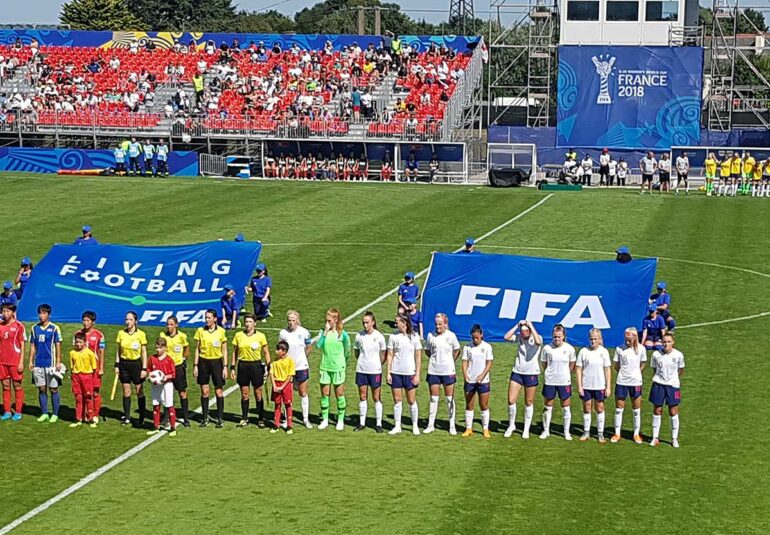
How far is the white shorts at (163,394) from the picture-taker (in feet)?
56.1

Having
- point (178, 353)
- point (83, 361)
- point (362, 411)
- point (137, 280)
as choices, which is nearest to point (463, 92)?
point (137, 280)

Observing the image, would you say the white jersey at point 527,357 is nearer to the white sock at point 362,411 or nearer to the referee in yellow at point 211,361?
the white sock at point 362,411

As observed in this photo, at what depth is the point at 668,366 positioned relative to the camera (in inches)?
658

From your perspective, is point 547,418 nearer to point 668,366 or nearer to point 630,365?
point 630,365

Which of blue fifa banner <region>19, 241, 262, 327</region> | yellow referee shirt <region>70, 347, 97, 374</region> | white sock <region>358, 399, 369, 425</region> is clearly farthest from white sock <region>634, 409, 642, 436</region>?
blue fifa banner <region>19, 241, 262, 327</region>

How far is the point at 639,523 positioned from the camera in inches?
540

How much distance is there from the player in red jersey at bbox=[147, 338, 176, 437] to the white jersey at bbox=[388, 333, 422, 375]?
9.91 ft

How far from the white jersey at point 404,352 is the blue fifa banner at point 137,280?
7.49 meters

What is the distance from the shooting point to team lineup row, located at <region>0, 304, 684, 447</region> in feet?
55.3

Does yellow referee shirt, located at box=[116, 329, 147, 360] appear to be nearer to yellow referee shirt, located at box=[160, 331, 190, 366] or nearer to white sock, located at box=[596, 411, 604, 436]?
yellow referee shirt, located at box=[160, 331, 190, 366]

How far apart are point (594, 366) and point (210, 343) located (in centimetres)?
530

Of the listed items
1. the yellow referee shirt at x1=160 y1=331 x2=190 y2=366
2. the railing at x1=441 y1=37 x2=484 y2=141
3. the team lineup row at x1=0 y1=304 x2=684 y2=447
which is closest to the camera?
the team lineup row at x1=0 y1=304 x2=684 y2=447

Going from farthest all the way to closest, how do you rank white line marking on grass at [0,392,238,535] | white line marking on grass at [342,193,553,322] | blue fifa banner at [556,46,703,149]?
blue fifa banner at [556,46,703,149] → white line marking on grass at [342,193,553,322] → white line marking on grass at [0,392,238,535]

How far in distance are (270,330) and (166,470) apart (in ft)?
29.2
